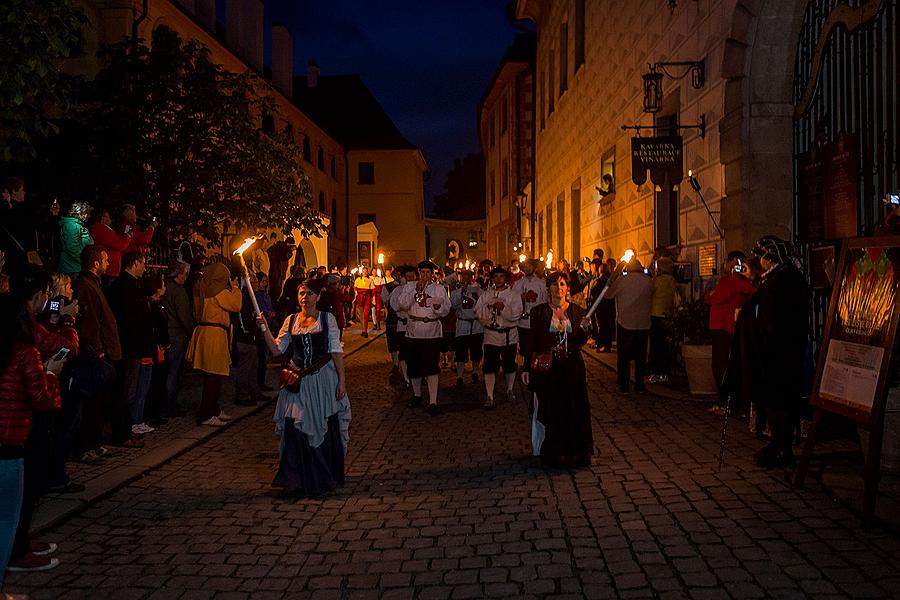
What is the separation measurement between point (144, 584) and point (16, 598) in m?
0.65

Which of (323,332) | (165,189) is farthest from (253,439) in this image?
(165,189)

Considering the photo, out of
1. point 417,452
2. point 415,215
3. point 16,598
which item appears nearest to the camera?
point 16,598

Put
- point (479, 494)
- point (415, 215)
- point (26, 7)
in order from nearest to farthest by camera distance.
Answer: point (479, 494)
point (26, 7)
point (415, 215)

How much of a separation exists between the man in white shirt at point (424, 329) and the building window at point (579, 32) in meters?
14.5

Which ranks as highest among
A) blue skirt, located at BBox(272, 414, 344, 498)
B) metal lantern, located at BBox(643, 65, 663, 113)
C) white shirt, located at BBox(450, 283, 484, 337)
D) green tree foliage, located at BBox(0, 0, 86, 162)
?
metal lantern, located at BBox(643, 65, 663, 113)

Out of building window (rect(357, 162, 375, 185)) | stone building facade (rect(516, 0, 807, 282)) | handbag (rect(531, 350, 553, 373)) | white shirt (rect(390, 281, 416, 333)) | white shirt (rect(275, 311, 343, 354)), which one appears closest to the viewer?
white shirt (rect(275, 311, 343, 354))

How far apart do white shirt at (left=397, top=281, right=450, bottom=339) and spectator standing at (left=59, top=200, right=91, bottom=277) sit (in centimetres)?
410

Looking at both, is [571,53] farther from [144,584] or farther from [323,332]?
[144,584]

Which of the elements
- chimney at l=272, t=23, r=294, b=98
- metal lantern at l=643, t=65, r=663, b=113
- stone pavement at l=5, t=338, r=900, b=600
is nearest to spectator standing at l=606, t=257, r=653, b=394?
stone pavement at l=5, t=338, r=900, b=600

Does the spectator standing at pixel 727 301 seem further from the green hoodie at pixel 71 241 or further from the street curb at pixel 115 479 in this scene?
the green hoodie at pixel 71 241

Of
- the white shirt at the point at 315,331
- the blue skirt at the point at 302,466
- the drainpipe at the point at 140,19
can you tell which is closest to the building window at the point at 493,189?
the drainpipe at the point at 140,19

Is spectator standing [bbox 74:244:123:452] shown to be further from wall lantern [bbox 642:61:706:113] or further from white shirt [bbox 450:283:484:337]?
wall lantern [bbox 642:61:706:113]

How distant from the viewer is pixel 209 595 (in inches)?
174

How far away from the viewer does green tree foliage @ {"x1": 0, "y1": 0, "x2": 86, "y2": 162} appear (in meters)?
6.91
